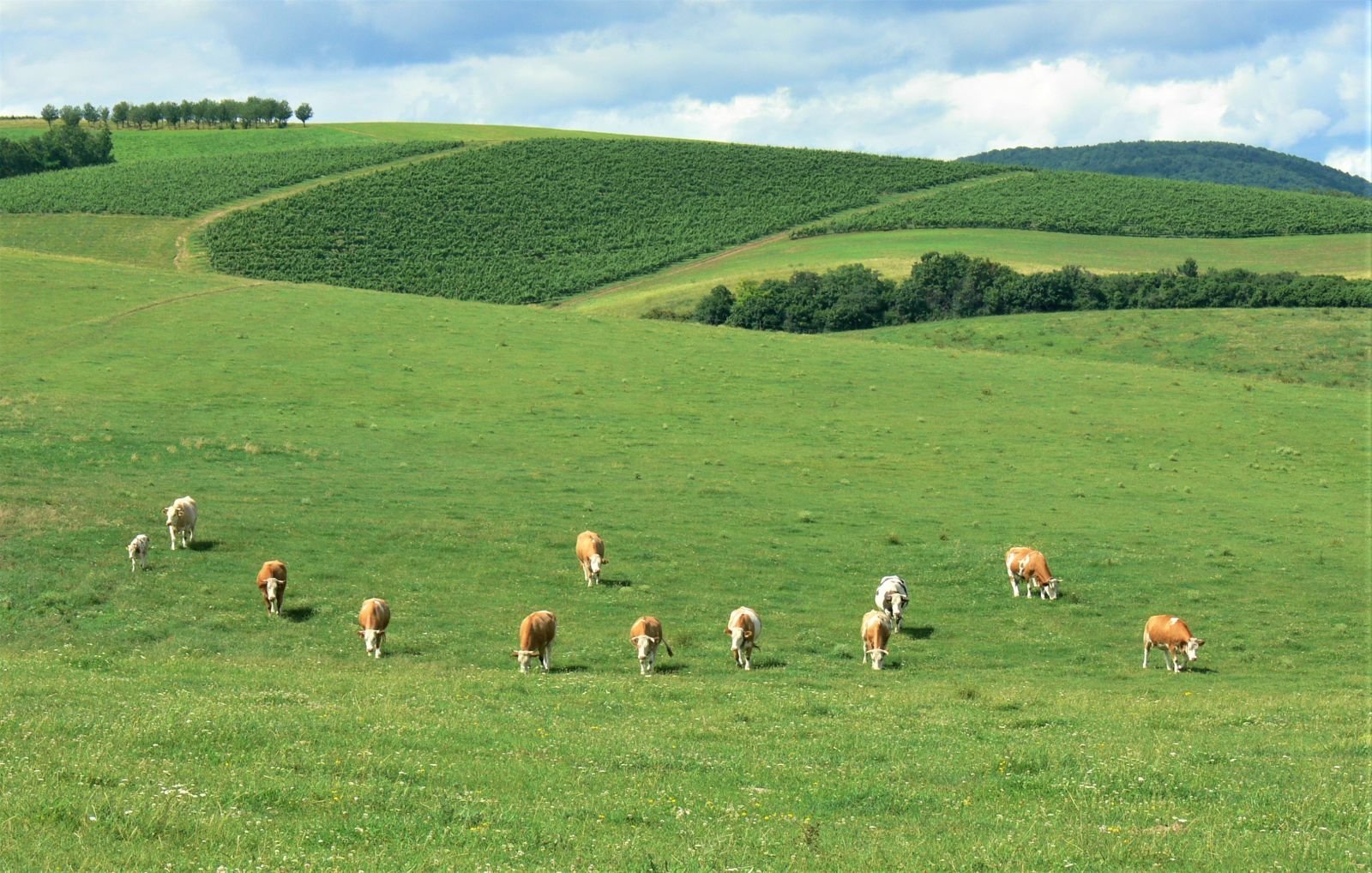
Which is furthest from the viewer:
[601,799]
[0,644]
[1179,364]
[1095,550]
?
[1179,364]

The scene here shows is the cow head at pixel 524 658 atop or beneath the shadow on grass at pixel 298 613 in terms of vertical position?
atop

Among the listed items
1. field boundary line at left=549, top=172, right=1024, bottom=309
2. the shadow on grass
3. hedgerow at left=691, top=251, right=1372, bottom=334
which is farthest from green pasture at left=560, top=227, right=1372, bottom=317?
the shadow on grass

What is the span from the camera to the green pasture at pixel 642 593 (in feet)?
38.2

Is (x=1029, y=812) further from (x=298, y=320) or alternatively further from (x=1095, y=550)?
(x=298, y=320)

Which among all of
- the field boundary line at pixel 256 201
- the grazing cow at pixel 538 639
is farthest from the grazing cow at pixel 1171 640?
the field boundary line at pixel 256 201

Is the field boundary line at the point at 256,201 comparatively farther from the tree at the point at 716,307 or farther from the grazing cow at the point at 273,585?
the grazing cow at the point at 273,585

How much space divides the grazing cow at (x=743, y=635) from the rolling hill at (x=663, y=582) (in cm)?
58

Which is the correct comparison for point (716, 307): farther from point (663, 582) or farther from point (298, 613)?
point (298, 613)

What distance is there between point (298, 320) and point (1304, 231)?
346 ft

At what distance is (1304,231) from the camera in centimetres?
12850

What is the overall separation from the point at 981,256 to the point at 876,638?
284ft

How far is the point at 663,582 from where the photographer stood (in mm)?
31719

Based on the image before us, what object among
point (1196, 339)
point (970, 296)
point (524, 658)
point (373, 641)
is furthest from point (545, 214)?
point (524, 658)

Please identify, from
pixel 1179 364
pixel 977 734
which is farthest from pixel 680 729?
pixel 1179 364
